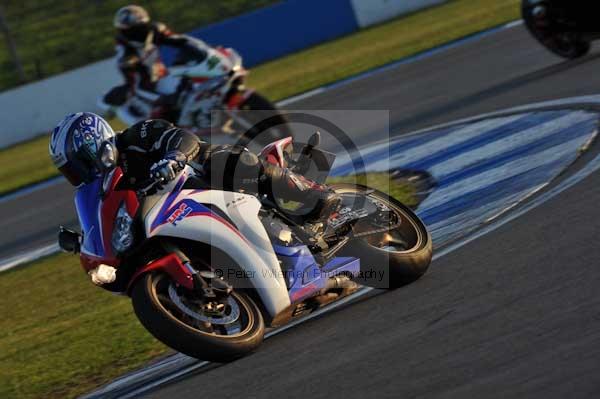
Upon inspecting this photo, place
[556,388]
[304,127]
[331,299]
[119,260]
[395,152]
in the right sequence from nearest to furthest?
1. [556,388]
2. [119,260]
3. [331,299]
4. [395,152]
5. [304,127]

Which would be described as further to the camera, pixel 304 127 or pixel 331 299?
pixel 304 127

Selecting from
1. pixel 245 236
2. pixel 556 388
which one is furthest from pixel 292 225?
pixel 556 388

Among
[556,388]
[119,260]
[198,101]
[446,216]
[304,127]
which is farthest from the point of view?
[304,127]

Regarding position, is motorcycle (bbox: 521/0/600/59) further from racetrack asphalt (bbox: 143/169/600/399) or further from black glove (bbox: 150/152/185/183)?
black glove (bbox: 150/152/185/183)

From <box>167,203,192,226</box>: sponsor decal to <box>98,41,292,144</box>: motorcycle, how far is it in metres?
6.06

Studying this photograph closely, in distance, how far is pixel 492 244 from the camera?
236 inches

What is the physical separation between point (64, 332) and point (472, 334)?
363 cm

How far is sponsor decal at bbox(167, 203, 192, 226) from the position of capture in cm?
500

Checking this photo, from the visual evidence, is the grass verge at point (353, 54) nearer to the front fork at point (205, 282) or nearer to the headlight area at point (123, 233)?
the headlight area at point (123, 233)

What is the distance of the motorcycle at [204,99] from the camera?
11.5 metres

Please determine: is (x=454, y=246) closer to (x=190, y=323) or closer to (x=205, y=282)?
(x=205, y=282)

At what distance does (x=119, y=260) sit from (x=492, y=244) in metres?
2.26

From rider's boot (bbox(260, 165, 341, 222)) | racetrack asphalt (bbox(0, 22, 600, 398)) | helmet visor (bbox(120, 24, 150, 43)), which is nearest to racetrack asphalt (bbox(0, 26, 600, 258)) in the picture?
helmet visor (bbox(120, 24, 150, 43))

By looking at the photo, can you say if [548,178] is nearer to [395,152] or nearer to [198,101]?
[395,152]
